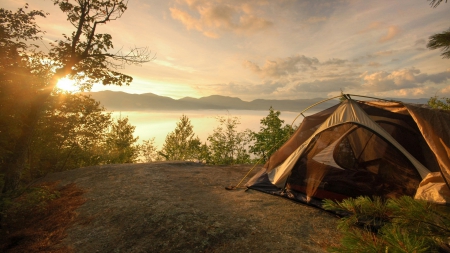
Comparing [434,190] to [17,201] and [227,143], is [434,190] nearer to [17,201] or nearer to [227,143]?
[17,201]

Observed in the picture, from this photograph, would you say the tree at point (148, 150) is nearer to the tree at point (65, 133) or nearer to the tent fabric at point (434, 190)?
the tree at point (65, 133)

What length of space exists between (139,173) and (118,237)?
517 centimetres

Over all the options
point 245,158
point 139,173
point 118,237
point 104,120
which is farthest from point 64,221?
point 245,158

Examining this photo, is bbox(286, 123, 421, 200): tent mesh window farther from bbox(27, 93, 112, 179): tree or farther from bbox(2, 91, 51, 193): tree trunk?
bbox(27, 93, 112, 179): tree

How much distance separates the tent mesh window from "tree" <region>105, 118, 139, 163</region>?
2518 cm

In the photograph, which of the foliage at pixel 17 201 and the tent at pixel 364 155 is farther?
the foliage at pixel 17 201

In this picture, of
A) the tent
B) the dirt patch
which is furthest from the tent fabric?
the dirt patch

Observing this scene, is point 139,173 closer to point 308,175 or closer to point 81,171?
point 81,171

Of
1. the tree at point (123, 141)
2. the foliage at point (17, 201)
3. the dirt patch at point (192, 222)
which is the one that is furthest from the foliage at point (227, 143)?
the foliage at point (17, 201)

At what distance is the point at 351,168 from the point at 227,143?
60.8 ft

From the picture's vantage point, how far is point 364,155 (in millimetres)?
5512

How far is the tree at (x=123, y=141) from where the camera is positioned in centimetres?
2746

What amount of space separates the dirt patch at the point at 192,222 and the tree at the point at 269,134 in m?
10.5

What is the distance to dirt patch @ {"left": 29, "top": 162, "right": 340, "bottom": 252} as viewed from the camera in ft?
12.7
